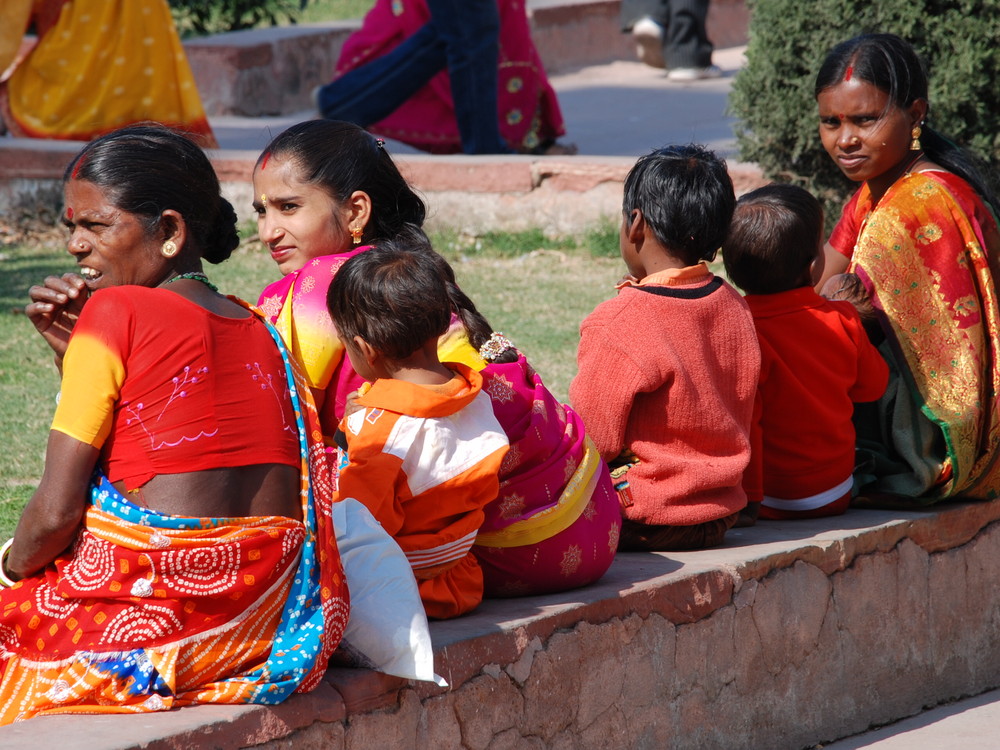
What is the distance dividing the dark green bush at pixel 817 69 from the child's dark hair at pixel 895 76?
316 cm

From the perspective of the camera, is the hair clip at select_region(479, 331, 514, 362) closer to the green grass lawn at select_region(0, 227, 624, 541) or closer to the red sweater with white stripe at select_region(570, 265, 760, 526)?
the red sweater with white stripe at select_region(570, 265, 760, 526)

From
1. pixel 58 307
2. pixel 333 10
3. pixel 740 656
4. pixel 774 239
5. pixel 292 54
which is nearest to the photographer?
pixel 58 307

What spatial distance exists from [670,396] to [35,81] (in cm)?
731

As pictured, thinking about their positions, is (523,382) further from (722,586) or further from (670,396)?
(722,586)

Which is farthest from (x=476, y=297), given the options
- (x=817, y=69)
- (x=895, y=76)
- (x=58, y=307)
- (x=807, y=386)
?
(x=58, y=307)

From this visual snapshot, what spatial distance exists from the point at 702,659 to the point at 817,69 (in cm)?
474

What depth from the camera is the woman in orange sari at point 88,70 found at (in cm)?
917

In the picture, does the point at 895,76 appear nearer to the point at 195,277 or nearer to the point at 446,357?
the point at 446,357

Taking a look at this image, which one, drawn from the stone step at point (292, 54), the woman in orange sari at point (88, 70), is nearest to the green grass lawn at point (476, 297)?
the woman in orange sari at point (88, 70)

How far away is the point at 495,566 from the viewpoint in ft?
9.43

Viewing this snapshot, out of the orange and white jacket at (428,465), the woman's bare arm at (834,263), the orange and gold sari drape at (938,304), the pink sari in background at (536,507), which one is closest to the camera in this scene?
the orange and white jacket at (428,465)

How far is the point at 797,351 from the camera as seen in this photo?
341 centimetres

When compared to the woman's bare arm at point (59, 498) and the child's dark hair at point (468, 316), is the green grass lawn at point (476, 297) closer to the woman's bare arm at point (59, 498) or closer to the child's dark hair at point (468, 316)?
the child's dark hair at point (468, 316)

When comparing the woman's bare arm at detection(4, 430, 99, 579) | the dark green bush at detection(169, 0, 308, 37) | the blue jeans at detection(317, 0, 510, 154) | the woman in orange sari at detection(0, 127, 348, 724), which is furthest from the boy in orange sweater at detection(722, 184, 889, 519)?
the dark green bush at detection(169, 0, 308, 37)
